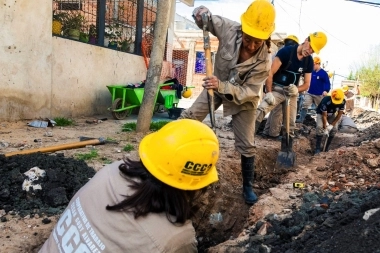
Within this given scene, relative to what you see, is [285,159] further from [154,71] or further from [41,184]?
[41,184]

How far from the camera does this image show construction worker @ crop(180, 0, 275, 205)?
120 inches

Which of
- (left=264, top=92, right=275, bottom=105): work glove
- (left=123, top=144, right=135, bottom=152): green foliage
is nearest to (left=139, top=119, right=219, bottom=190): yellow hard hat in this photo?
(left=123, top=144, right=135, bottom=152): green foliage

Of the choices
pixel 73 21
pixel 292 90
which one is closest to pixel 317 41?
pixel 292 90

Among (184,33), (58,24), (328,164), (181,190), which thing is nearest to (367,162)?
(328,164)

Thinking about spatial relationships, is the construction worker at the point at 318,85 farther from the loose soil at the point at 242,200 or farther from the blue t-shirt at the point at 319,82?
the loose soil at the point at 242,200

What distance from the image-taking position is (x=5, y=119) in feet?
19.2

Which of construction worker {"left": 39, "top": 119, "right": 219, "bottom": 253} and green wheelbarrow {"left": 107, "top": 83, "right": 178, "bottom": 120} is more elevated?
construction worker {"left": 39, "top": 119, "right": 219, "bottom": 253}

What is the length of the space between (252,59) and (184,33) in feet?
59.5

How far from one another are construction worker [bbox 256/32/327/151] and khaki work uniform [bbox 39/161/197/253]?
3763mm

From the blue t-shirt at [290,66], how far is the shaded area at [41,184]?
320cm

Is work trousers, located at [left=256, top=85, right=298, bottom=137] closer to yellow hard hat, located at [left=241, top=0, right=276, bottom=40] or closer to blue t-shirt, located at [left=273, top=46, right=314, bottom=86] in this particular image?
blue t-shirt, located at [left=273, top=46, right=314, bottom=86]

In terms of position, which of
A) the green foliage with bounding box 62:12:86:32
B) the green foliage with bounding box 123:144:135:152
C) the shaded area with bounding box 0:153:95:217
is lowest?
the green foliage with bounding box 123:144:135:152

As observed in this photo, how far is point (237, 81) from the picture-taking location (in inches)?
131

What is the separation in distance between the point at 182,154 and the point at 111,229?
16.2 inches
